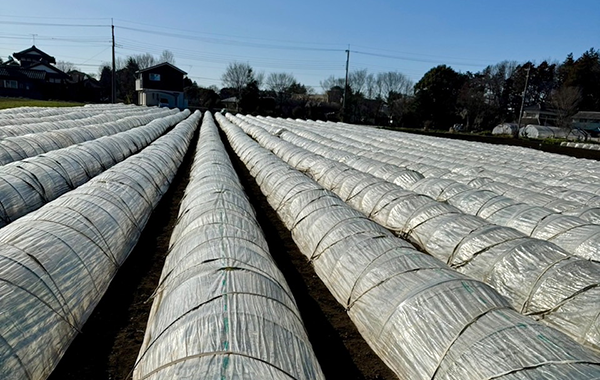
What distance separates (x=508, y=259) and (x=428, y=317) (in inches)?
134

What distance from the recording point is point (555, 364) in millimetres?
4328

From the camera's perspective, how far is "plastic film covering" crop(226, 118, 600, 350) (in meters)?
6.45

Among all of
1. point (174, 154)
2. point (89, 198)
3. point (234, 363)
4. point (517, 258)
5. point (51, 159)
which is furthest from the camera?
point (174, 154)

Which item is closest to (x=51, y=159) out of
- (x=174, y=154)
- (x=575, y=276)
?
(x=174, y=154)

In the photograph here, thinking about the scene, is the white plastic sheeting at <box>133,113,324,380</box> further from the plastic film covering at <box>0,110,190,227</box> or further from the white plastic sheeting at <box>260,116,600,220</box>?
the white plastic sheeting at <box>260,116,600,220</box>

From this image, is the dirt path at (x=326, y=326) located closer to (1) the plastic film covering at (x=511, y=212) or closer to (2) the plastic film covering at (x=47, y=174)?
(1) the plastic film covering at (x=511, y=212)

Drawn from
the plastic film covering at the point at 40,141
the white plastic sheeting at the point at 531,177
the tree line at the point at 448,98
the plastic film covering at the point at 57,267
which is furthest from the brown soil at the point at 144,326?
the tree line at the point at 448,98

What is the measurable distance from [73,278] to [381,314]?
16.5 feet

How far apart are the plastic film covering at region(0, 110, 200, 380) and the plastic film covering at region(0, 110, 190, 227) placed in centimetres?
195

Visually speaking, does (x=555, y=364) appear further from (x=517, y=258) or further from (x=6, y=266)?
(x=6, y=266)

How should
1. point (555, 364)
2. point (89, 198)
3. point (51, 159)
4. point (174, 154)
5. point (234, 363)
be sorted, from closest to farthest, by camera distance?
point (234, 363), point (555, 364), point (89, 198), point (51, 159), point (174, 154)

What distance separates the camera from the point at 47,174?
465 inches

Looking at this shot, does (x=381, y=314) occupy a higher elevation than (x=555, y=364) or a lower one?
lower

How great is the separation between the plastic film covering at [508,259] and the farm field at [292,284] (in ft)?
0.10
